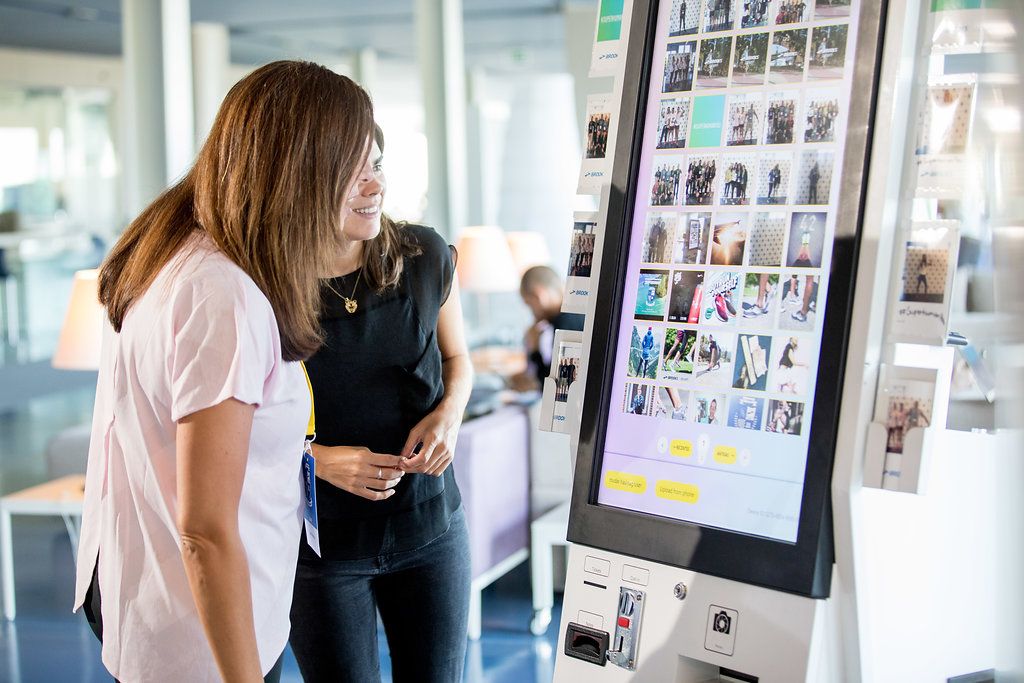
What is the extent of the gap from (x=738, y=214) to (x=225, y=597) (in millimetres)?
753

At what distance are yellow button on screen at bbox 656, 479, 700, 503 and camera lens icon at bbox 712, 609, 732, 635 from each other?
0.14m

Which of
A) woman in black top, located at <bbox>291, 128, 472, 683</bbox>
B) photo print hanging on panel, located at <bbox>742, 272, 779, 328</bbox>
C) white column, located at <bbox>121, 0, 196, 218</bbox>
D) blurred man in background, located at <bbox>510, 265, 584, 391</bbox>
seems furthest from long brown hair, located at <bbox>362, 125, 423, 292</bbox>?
Answer: white column, located at <bbox>121, 0, 196, 218</bbox>

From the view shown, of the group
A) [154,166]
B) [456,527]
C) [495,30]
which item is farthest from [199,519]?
[495,30]

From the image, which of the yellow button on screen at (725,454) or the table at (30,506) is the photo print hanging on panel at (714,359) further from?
the table at (30,506)

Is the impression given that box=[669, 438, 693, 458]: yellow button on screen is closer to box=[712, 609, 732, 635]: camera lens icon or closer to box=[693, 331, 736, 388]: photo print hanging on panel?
box=[693, 331, 736, 388]: photo print hanging on panel

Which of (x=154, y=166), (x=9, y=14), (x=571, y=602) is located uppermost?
(x=9, y=14)

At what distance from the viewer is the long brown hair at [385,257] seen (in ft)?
5.16

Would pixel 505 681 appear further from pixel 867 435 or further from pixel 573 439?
pixel 867 435

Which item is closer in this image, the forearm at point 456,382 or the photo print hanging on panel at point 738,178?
the photo print hanging on panel at point 738,178

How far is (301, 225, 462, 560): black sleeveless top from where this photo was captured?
1.56 metres

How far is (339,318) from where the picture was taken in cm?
156

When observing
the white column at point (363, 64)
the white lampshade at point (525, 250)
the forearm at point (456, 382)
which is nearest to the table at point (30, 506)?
the forearm at point (456, 382)

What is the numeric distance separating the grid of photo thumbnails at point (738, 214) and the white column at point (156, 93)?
461 centimetres

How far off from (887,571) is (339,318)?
884 millimetres
